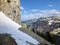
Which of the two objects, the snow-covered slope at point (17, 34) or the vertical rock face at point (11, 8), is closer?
the snow-covered slope at point (17, 34)

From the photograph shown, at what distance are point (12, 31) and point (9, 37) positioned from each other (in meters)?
0.66

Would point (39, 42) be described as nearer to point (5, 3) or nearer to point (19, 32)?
point (19, 32)

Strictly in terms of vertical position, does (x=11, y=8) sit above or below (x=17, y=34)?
above

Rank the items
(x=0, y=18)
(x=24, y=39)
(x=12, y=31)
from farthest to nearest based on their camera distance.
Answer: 1. (x=0, y=18)
2. (x=12, y=31)
3. (x=24, y=39)

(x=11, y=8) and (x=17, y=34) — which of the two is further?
(x=11, y=8)

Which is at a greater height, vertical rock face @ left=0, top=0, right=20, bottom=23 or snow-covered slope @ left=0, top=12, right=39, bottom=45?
vertical rock face @ left=0, top=0, right=20, bottom=23

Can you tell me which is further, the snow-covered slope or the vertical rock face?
the vertical rock face

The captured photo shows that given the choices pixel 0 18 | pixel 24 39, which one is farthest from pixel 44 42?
pixel 0 18

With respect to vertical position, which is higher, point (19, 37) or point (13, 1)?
point (13, 1)

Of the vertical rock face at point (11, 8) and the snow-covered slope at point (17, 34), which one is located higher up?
the vertical rock face at point (11, 8)

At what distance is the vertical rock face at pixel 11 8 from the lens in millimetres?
10127

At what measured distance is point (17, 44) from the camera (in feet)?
20.5

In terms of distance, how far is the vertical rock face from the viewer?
33.2ft

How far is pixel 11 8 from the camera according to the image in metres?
10.6
